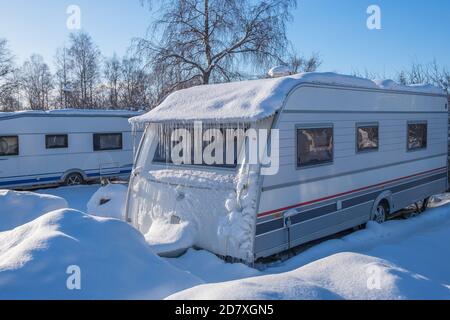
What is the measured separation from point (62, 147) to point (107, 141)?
1.50 metres

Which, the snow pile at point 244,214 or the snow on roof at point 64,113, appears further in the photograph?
the snow on roof at point 64,113

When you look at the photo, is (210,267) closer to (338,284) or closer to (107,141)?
(338,284)

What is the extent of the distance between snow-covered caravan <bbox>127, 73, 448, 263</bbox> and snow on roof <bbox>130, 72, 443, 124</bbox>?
0.02 m

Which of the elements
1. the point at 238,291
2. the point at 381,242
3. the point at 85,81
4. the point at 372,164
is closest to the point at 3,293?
the point at 238,291

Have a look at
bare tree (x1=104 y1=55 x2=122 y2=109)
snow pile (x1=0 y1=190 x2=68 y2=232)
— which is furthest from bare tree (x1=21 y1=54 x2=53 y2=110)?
snow pile (x1=0 y1=190 x2=68 y2=232)

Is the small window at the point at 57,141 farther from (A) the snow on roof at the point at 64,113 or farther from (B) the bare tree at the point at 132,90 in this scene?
(B) the bare tree at the point at 132,90

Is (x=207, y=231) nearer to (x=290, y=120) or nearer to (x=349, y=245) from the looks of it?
(x=290, y=120)

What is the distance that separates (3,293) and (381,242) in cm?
549

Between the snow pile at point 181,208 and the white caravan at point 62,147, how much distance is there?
7.29 m

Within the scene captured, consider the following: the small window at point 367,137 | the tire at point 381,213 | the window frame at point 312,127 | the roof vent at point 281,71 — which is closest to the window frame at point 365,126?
the small window at point 367,137

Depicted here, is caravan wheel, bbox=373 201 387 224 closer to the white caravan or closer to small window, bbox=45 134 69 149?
the white caravan

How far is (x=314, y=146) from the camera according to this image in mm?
6148

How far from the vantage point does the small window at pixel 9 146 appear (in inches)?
474

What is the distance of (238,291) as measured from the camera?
258 centimetres
